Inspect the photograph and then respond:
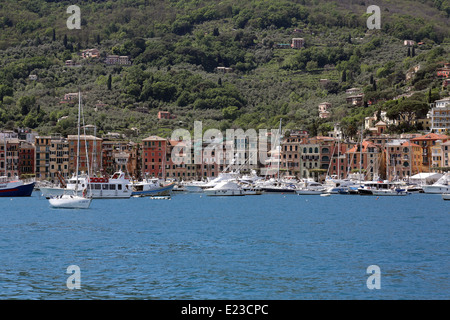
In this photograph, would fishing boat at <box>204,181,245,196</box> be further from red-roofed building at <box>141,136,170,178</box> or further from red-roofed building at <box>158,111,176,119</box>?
red-roofed building at <box>158,111,176,119</box>

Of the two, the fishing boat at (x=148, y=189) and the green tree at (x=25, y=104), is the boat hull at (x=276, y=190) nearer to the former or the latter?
the fishing boat at (x=148, y=189)

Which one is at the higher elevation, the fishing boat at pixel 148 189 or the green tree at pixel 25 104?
the green tree at pixel 25 104

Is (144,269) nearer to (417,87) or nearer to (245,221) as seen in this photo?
(245,221)

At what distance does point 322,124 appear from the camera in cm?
14500

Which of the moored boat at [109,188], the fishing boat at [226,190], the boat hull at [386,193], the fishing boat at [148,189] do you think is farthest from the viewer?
the boat hull at [386,193]

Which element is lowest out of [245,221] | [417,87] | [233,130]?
[245,221]

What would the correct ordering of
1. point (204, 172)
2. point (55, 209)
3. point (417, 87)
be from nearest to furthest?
point (55, 209) → point (204, 172) → point (417, 87)

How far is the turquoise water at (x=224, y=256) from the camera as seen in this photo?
22.9 meters

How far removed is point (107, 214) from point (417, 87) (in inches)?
4793

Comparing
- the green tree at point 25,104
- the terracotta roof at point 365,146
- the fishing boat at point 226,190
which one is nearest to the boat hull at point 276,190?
the fishing boat at point 226,190

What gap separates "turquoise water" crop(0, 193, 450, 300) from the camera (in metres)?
22.9

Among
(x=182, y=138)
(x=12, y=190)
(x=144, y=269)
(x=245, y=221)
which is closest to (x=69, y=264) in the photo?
(x=144, y=269)

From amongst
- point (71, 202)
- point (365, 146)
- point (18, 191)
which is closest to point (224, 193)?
point (18, 191)

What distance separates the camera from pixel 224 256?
30.3 meters
